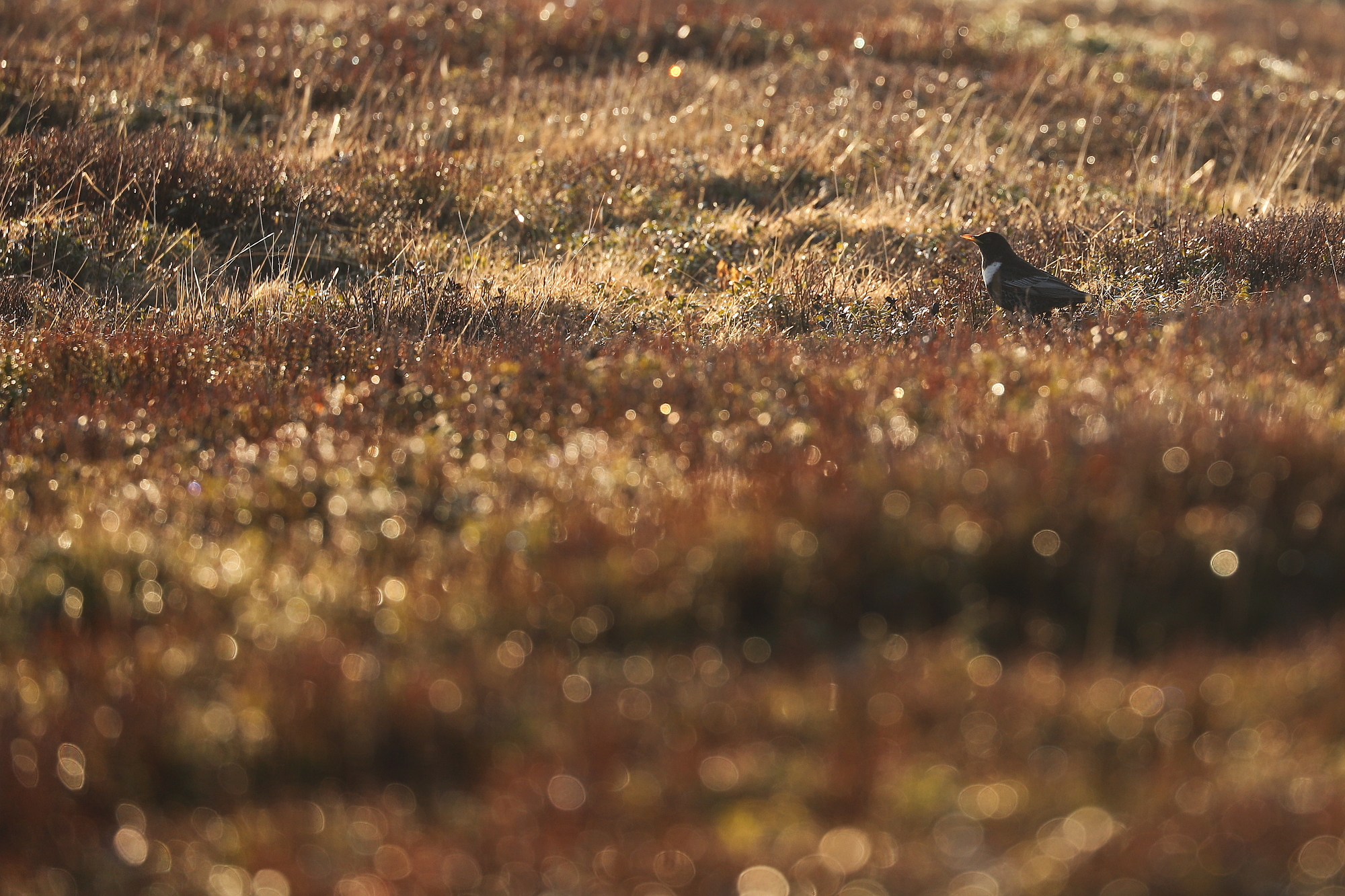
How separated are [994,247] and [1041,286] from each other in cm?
60

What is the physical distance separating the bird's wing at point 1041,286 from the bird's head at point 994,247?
0.25 metres

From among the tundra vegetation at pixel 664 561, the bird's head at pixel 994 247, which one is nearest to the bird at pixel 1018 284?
the bird's head at pixel 994 247

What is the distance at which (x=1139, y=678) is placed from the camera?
9.26 feet

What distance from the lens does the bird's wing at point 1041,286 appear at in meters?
6.35

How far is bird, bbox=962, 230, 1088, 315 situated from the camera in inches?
251

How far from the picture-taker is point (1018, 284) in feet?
21.4

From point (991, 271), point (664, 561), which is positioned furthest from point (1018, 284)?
point (664, 561)

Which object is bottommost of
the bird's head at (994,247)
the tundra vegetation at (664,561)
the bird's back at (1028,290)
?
the tundra vegetation at (664,561)

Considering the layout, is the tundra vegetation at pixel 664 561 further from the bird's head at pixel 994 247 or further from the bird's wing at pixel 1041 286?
the bird's head at pixel 994 247

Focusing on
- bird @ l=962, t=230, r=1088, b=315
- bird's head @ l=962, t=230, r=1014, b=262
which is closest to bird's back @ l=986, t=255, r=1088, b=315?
bird @ l=962, t=230, r=1088, b=315

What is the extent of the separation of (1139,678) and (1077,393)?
1.73 m

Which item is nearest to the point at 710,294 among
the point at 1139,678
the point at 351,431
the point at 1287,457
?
the point at 351,431

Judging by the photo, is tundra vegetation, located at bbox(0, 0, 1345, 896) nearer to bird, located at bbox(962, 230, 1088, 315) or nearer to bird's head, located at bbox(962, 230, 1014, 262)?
bird, located at bbox(962, 230, 1088, 315)

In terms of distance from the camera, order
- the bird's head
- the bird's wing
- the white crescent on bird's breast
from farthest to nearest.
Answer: the bird's head < the white crescent on bird's breast < the bird's wing
